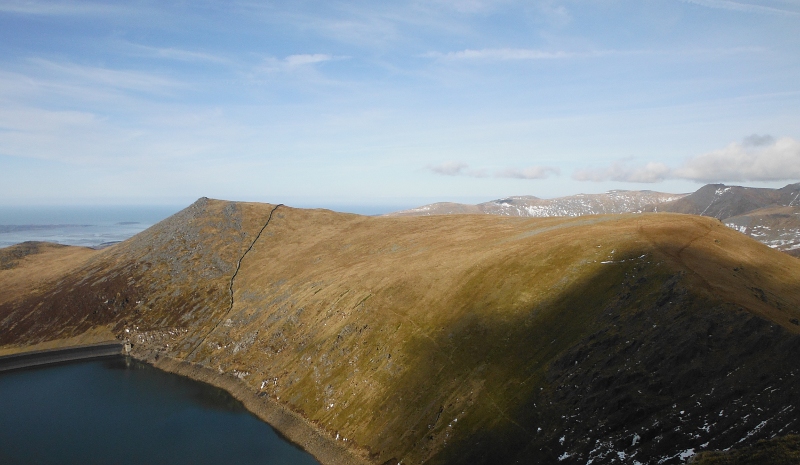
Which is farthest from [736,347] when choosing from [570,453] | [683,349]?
[570,453]

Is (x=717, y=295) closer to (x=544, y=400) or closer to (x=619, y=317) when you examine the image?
(x=619, y=317)

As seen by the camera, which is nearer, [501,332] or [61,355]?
[501,332]

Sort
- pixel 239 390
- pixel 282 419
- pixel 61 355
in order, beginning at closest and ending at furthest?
pixel 282 419, pixel 239 390, pixel 61 355

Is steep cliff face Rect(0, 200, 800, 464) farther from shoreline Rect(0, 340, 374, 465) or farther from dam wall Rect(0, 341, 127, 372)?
dam wall Rect(0, 341, 127, 372)

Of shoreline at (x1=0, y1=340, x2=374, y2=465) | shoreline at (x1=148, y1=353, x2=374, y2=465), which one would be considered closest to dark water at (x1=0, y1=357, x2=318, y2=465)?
shoreline at (x1=148, y1=353, x2=374, y2=465)

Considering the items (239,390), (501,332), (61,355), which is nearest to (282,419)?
(239,390)

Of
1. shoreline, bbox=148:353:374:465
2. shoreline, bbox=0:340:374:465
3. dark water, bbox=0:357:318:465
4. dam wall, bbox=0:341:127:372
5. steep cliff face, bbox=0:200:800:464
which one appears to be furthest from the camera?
dam wall, bbox=0:341:127:372

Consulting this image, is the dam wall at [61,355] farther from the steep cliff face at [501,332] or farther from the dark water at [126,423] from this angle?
the dark water at [126,423]

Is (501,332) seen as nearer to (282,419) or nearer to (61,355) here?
(282,419)
